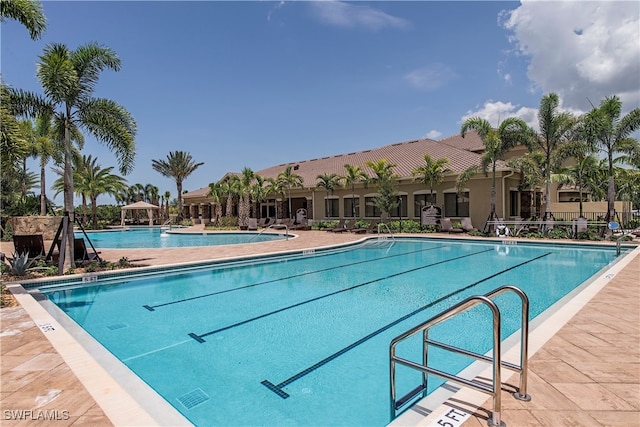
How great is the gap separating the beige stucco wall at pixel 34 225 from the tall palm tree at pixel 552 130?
2761 centimetres

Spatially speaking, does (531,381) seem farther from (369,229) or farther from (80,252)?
(369,229)

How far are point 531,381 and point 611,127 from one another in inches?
720

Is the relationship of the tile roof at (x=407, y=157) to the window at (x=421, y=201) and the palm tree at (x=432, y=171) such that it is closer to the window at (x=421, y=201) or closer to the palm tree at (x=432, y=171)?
the palm tree at (x=432, y=171)

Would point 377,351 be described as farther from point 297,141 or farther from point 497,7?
point 297,141

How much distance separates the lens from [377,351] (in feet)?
16.8

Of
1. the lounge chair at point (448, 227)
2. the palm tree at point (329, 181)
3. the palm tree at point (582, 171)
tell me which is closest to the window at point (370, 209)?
the palm tree at point (329, 181)

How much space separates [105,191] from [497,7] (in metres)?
34.8

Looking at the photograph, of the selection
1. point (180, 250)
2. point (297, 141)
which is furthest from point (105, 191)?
point (180, 250)

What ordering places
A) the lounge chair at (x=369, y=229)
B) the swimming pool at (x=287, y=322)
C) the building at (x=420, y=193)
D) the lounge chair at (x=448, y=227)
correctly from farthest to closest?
the lounge chair at (x=369, y=229) → the building at (x=420, y=193) → the lounge chair at (x=448, y=227) → the swimming pool at (x=287, y=322)

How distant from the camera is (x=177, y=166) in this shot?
41.5 m

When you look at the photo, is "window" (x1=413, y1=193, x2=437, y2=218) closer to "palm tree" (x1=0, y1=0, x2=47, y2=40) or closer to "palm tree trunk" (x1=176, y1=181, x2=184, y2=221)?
"palm tree" (x1=0, y1=0, x2=47, y2=40)

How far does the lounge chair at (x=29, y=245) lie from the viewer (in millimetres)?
10531

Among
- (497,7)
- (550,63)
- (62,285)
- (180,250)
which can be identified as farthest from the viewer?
(180,250)

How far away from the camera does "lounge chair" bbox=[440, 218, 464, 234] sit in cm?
2022
